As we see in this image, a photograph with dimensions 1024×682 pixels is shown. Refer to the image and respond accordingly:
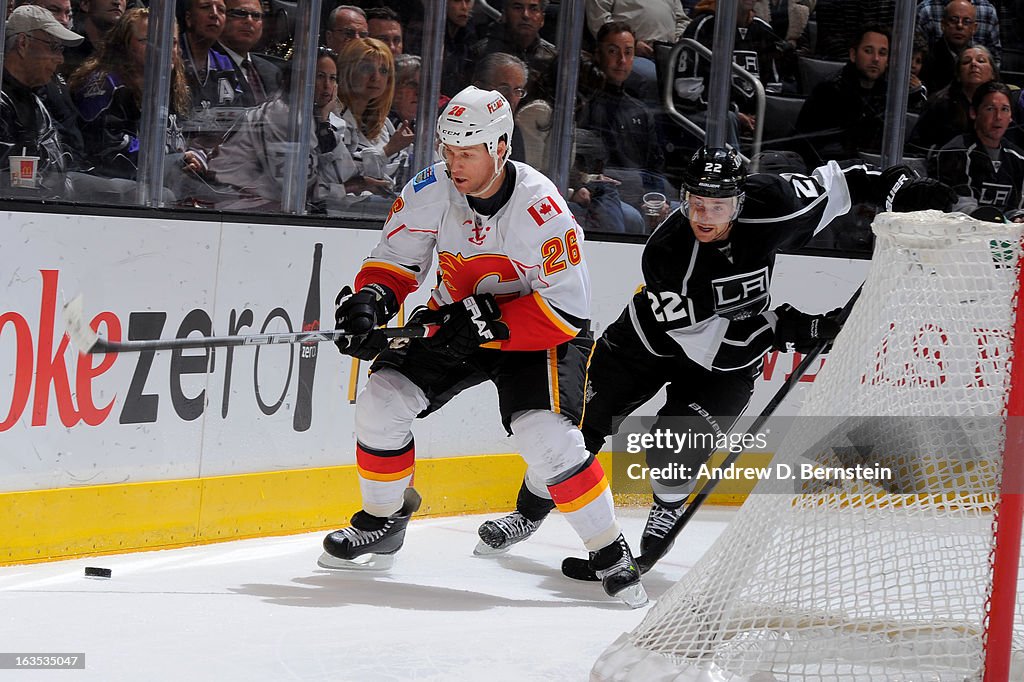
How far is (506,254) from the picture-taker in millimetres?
3045

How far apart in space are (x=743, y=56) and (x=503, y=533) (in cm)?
226

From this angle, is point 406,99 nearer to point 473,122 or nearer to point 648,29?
point 648,29

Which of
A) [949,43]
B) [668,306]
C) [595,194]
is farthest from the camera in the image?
[949,43]

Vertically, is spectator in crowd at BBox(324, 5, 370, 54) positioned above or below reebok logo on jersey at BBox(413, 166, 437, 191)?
above

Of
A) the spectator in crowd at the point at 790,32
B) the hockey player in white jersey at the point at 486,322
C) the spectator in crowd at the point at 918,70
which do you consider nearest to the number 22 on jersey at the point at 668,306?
the hockey player in white jersey at the point at 486,322

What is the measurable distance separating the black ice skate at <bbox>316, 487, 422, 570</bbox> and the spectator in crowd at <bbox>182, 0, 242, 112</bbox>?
4.12ft

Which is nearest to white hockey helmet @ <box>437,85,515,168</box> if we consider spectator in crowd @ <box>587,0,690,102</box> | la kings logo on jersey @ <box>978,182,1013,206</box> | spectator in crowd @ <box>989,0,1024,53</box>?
spectator in crowd @ <box>587,0,690,102</box>

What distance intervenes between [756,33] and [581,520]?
8.38ft

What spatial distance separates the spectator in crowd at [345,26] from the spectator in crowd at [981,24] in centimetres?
250

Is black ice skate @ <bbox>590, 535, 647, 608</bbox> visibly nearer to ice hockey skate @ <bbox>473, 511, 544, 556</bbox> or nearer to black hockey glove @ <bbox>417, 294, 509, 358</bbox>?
ice hockey skate @ <bbox>473, 511, 544, 556</bbox>

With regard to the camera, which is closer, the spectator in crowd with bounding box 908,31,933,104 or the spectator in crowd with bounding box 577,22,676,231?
the spectator in crowd with bounding box 577,22,676,231

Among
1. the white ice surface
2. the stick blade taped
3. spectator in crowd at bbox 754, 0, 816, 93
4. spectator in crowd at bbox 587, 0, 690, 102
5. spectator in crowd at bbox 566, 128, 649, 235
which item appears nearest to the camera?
the white ice surface

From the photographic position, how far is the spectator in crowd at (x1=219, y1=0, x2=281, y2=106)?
12.0 feet

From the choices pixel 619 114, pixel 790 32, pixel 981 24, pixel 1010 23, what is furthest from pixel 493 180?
pixel 1010 23
